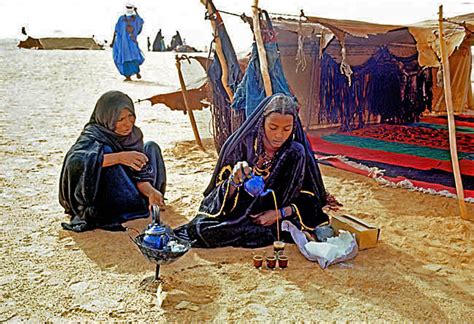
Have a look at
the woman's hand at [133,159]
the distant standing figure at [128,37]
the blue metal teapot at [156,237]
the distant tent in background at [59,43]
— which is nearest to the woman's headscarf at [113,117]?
the woman's hand at [133,159]

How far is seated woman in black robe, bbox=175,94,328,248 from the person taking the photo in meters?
3.47

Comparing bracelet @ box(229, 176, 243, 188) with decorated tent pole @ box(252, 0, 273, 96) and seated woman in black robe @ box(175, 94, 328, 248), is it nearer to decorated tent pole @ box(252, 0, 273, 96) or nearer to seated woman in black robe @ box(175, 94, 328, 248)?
seated woman in black robe @ box(175, 94, 328, 248)

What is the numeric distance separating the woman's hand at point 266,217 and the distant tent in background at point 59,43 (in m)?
25.2

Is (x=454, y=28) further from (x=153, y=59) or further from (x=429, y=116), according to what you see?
(x=153, y=59)

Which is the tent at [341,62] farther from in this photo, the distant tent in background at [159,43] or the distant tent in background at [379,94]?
the distant tent in background at [159,43]

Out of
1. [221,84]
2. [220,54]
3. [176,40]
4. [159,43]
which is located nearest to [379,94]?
[221,84]

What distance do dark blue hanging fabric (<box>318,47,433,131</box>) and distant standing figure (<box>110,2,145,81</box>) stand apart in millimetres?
6264

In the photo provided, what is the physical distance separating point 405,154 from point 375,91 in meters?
2.63

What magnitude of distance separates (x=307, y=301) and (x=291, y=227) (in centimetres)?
81

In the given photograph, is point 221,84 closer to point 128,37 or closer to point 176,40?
point 128,37

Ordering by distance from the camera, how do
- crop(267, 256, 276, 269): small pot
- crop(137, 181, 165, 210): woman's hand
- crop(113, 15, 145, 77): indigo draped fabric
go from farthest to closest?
crop(113, 15, 145, 77): indigo draped fabric → crop(137, 181, 165, 210): woman's hand → crop(267, 256, 276, 269): small pot

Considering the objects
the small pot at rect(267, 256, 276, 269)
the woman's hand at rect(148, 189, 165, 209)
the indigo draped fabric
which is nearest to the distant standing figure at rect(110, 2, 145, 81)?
the indigo draped fabric

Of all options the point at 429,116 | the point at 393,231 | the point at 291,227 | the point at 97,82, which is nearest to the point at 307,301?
the point at 291,227

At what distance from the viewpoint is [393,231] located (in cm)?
391
